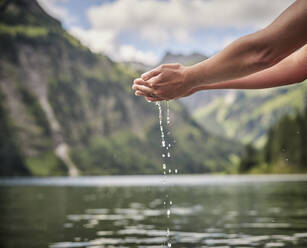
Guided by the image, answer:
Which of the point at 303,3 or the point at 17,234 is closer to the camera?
the point at 303,3

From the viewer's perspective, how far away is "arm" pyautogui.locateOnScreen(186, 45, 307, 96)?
3395 millimetres

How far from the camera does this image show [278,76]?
3506 mm

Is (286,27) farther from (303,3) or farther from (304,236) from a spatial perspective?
(304,236)

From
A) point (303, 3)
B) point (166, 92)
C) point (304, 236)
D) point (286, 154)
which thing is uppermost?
point (286, 154)

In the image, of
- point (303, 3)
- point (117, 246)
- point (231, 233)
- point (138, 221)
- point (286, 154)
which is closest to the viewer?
point (303, 3)

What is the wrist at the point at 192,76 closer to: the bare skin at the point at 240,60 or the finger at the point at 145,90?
the bare skin at the point at 240,60

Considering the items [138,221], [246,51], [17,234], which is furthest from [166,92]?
[138,221]

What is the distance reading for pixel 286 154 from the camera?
186 metres

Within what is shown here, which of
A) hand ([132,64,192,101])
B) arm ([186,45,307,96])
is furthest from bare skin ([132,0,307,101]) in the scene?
arm ([186,45,307,96])

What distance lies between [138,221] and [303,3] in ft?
104

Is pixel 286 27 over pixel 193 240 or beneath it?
over

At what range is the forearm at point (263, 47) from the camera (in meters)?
2.24

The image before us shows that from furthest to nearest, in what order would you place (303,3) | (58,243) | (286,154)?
(286,154)
(58,243)
(303,3)

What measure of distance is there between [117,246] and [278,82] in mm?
17312
